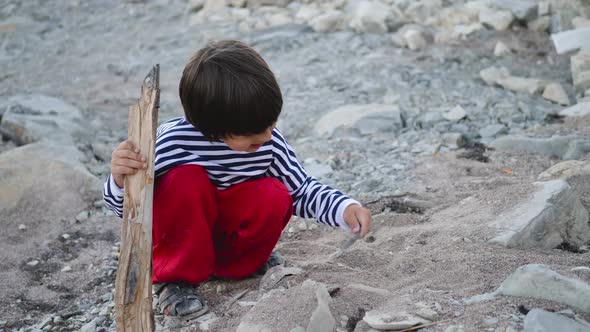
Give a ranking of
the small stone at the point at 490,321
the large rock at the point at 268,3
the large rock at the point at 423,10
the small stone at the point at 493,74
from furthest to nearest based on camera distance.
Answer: the large rock at the point at 268,3, the large rock at the point at 423,10, the small stone at the point at 493,74, the small stone at the point at 490,321

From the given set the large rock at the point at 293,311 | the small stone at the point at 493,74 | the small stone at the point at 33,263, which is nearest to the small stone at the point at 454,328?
the large rock at the point at 293,311

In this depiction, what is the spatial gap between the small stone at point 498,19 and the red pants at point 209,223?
5155 millimetres

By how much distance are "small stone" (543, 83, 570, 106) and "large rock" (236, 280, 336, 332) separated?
12.3 feet

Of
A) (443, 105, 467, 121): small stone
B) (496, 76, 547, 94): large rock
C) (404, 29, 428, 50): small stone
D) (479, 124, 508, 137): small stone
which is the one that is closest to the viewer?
(479, 124, 508, 137): small stone

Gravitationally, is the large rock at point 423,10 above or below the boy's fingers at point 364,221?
below

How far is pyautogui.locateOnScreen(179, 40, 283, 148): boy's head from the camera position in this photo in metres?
2.46

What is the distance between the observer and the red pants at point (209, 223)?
2709 millimetres

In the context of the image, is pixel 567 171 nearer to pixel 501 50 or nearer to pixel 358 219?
pixel 358 219

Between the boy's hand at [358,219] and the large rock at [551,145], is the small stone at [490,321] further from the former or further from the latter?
the large rock at [551,145]

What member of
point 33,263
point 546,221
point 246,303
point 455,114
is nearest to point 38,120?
point 33,263

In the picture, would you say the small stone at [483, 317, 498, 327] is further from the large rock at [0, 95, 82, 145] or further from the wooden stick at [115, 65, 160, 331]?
the large rock at [0, 95, 82, 145]

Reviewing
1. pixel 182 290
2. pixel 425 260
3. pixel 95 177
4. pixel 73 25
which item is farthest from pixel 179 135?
pixel 73 25

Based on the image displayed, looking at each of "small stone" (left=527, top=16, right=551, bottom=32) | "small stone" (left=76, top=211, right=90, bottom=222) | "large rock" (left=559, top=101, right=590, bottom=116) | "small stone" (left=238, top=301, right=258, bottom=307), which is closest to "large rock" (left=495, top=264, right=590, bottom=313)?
"small stone" (left=238, top=301, right=258, bottom=307)

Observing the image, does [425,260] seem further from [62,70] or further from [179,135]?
[62,70]
